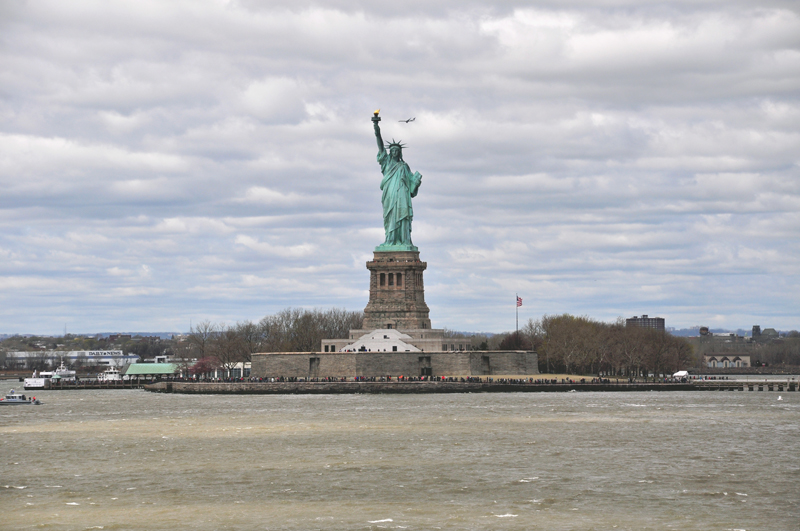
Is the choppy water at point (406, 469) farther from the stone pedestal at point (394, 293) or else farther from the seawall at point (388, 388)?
the stone pedestal at point (394, 293)

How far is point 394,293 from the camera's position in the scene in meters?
88.2

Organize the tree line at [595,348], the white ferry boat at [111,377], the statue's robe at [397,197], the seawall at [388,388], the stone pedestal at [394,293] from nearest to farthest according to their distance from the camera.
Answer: the seawall at [388,388] → the stone pedestal at [394,293] → the statue's robe at [397,197] → the tree line at [595,348] → the white ferry boat at [111,377]

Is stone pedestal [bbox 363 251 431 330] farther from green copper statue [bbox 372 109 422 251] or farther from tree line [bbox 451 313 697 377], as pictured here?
tree line [bbox 451 313 697 377]

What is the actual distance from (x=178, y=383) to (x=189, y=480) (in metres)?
56.7

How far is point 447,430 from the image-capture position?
4778cm

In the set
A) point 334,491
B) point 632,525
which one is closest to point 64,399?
point 334,491

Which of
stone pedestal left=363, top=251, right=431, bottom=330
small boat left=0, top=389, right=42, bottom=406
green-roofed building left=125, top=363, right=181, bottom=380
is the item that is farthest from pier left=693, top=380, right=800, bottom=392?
green-roofed building left=125, top=363, right=181, bottom=380

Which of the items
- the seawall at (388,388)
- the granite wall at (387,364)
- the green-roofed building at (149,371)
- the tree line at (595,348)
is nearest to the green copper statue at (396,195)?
the granite wall at (387,364)

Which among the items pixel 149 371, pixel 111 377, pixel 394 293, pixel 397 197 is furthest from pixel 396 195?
pixel 111 377

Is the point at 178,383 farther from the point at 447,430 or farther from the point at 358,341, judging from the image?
the point at 447,430

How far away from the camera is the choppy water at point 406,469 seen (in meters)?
27.3

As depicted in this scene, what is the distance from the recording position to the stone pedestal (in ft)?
288

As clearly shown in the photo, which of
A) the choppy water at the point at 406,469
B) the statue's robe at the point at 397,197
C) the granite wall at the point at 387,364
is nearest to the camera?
the choppy water at the point at 406,469

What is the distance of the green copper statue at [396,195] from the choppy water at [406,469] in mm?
29836
